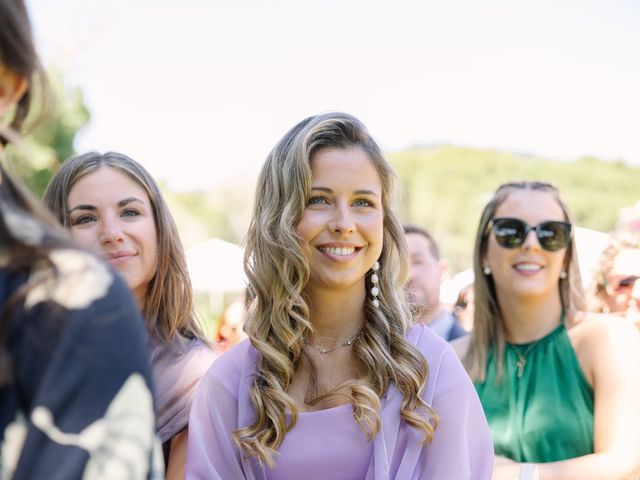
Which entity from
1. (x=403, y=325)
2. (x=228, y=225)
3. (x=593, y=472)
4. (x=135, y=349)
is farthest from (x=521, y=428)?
(x=228, y=225)

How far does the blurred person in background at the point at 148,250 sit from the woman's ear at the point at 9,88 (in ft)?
6.54

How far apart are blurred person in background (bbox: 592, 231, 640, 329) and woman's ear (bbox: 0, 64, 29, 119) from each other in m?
4.66

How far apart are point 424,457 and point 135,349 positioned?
→ 5.29ft

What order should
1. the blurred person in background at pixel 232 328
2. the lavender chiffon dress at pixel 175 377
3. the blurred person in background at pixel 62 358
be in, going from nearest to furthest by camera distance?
the blurred person in background at pixel 62 358 < the lavender chiffon dress at pixel 175 377 < the blurred person in background at pixel 232 328

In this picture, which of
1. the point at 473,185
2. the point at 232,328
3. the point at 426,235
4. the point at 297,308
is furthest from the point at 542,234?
the point at 473,185

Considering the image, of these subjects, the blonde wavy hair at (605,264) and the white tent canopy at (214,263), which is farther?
the white tent canopy at (214,263)

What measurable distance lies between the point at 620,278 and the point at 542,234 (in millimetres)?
1481

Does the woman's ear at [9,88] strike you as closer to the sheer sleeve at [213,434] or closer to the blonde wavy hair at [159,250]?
the sheer sleeve at [213,434]

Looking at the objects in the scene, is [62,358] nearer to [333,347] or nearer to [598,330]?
[333,347]

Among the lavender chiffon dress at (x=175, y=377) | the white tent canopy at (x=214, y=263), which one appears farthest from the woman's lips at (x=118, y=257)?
the white tent canopy at (x=214, y=263)

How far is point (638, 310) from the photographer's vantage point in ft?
17.2

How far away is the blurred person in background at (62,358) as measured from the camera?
3.76ft

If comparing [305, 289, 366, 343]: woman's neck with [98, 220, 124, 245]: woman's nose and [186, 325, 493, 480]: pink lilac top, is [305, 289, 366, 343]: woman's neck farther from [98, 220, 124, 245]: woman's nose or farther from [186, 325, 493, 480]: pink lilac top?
[98, 220, 124, 245]: woman's nose

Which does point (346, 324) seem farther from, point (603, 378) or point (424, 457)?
point (603, 378)
